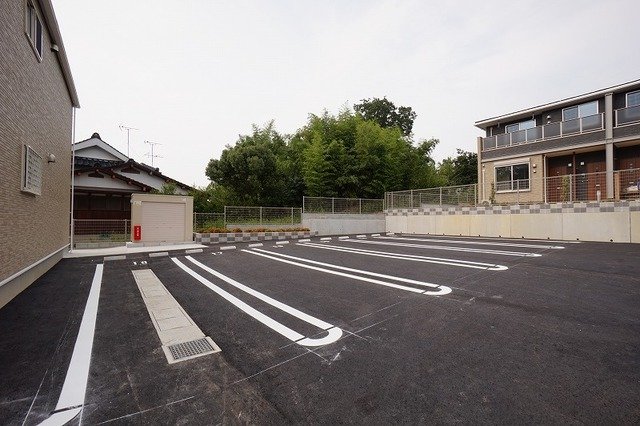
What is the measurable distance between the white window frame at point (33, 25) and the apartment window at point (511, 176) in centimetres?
1752

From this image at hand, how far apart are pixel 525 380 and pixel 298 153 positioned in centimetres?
2188

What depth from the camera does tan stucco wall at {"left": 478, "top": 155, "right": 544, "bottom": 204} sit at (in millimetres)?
13516

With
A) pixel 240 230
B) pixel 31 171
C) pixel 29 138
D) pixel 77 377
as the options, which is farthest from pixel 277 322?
pixel 240 230

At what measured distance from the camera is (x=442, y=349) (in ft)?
7.82

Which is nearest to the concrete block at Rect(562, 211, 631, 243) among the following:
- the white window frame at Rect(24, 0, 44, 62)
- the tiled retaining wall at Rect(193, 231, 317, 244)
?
the tiled retaining wall at Rect(193, 231, 317, 244)

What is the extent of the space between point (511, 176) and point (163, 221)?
17079 mm

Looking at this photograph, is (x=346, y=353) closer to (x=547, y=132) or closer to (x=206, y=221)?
(x=206, y=221)

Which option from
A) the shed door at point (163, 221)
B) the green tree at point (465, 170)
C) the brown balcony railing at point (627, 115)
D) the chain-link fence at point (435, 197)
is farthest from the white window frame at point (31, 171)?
the green tree at point (465, 170)

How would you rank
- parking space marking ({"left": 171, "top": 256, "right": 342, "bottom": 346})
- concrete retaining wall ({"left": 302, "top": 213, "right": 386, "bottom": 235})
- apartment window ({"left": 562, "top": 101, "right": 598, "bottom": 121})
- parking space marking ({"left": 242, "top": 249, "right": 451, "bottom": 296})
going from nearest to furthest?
1. parking space marking ({"left": 171, "top": 256, "right": 342, "bottom": 346})
2. parking space marking ({"left": 242, "top": 249, "right": 451, "bottom": 296})
3. apartment window ({"left": 562, "top": 101, "right": 598, "bottom": 121})
4. concrete retaining wall ({"left": 302, "top": 213, "right": 386, "bottom": 235})

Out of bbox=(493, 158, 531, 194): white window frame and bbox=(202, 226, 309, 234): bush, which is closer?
bbox=(202, 226, 309, 234): bush

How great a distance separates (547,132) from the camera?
14383 millimetres

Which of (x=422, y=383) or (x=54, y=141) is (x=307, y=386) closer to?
(x=422, y=383)

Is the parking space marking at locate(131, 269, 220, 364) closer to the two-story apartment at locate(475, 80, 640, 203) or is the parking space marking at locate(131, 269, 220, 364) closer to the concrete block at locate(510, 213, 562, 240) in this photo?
the concrete block at locate(510, 213, 562, 240)

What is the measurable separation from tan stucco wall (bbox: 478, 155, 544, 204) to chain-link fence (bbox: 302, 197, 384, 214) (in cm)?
596
